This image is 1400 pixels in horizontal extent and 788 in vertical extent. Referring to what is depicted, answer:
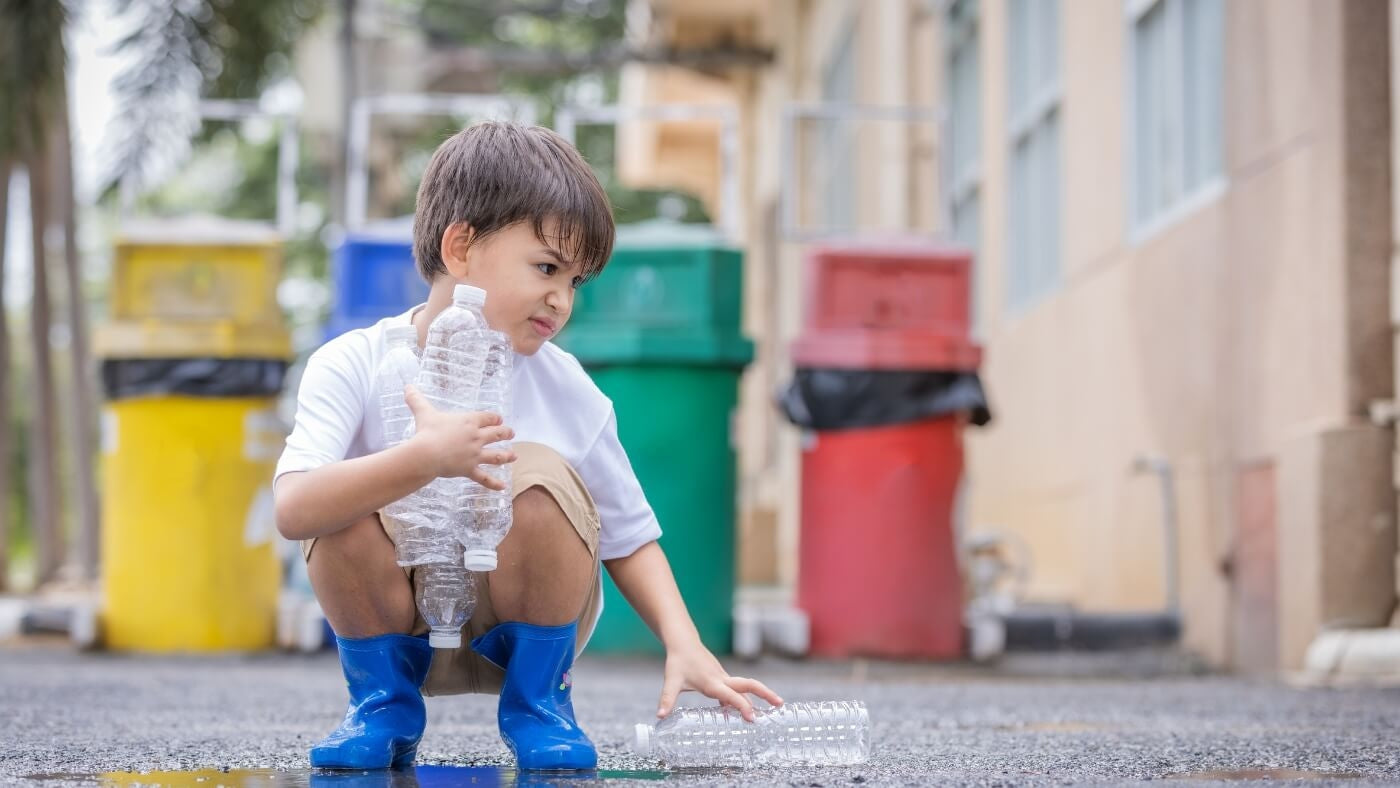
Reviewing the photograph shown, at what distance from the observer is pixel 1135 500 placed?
7.10 metres

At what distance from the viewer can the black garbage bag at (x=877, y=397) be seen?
6047 millimetres

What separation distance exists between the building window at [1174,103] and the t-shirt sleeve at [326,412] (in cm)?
445

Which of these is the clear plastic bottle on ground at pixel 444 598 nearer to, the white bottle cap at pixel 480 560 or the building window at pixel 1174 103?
the white bottle cap at pixel 480 560

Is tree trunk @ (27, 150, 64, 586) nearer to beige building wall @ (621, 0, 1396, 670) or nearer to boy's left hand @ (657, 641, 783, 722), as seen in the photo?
beige building wall @ (621, 0, 1396, 670)

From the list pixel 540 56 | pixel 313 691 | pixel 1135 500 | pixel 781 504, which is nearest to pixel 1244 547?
pixel 1135 500

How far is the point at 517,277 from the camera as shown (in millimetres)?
2348

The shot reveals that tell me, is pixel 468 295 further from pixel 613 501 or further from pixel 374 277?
pixel 374 277

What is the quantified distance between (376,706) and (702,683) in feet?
1.52

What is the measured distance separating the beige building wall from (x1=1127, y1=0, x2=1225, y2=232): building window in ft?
0.30

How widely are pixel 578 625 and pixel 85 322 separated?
11.9m

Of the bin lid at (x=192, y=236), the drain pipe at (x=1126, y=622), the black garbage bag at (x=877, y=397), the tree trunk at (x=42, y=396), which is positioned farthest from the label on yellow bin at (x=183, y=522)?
the tree trunk at (x=42, y=396)

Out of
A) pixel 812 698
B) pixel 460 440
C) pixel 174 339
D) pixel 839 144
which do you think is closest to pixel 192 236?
pixel 174 339

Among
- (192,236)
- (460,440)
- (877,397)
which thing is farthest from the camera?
(192,236)

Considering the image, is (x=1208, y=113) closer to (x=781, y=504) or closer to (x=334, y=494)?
(x=334, y=494)
